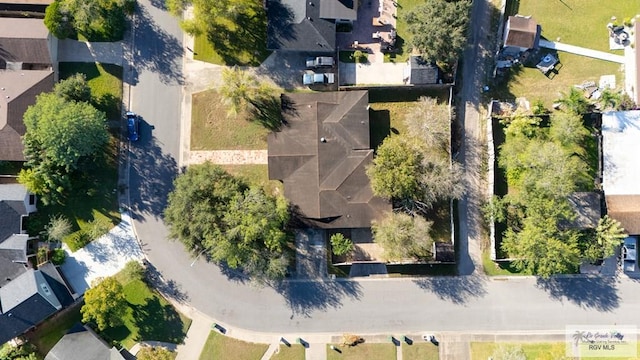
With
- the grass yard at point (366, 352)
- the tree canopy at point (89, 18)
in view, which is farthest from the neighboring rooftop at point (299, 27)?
the grass yard at point (366, 352)

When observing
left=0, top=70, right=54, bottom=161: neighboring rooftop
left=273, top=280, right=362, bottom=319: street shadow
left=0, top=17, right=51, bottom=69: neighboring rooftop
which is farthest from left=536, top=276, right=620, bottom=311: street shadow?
left=0, top=17, right=51, bottom=69: neighboring rooftop

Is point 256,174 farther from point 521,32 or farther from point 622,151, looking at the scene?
point 622,151

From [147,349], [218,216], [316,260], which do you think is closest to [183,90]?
[218,216]

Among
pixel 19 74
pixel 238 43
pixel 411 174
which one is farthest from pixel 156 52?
pixel 411 174

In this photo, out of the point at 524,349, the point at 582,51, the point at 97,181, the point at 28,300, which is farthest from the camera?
the point at 97,181

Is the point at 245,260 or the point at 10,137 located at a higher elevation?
the point at 10,137

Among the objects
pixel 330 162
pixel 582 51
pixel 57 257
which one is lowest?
pixel 57 257

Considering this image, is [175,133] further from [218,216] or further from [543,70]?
[543,70]
